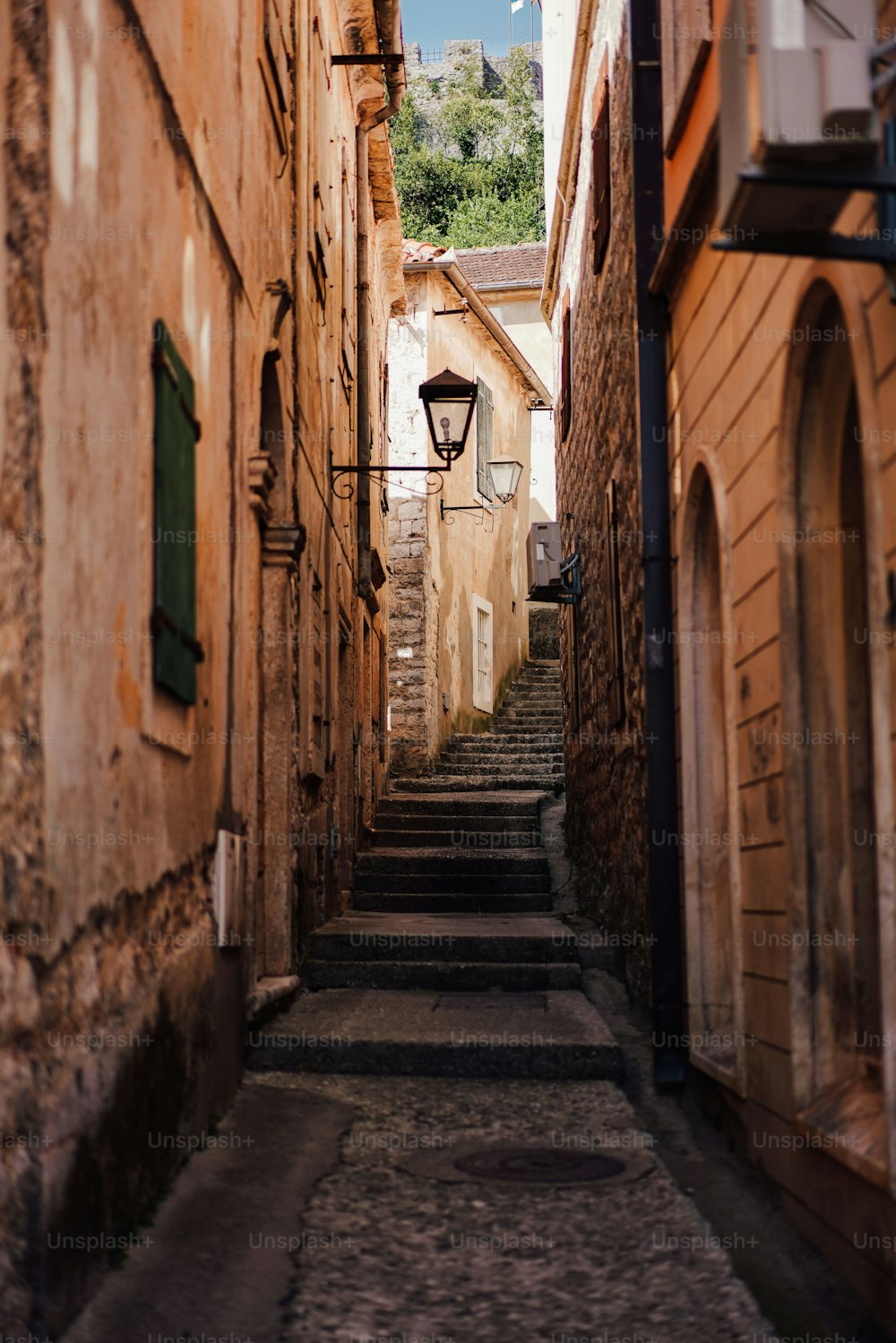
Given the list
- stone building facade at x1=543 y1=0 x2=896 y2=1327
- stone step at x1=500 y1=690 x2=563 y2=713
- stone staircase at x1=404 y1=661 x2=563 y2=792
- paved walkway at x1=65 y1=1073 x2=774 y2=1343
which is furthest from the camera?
stone step at x1=500 y1=690 x2=563 y2=713

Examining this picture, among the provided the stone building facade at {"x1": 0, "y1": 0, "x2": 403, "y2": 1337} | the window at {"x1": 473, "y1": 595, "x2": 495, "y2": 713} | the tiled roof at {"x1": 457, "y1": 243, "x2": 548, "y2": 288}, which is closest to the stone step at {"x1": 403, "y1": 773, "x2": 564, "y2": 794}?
the window at {"x1": 473, "y1": 595, "x2": 495, "y2": 713}

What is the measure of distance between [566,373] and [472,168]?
28179mm

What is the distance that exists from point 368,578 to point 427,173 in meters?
28.6

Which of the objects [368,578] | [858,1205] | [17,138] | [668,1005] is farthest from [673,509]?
[368,578]

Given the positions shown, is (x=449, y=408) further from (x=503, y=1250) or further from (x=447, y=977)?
(x=503, y=1250)

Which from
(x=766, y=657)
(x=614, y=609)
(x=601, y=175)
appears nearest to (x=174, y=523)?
(x=766, y=657)

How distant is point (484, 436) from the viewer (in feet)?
68.0

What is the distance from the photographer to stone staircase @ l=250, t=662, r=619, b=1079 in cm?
648

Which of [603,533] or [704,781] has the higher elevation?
[603,533]

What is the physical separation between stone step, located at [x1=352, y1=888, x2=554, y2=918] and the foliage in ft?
87.8

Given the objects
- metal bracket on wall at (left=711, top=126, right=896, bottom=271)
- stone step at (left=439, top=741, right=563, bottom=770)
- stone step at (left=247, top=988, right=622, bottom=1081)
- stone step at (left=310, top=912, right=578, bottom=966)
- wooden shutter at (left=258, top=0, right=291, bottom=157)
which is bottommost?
stone step at (left=247, top=988, right=622, bottom=1081)

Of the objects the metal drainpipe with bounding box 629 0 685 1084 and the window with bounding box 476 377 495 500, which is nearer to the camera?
the metal drainpipe with bounding box 629 0 685 1084

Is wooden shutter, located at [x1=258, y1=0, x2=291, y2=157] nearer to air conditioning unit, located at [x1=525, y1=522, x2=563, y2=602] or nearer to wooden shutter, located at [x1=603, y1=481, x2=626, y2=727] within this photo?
wooden shutter, located at [x1=603, y1=481, x2=626, y2=727]

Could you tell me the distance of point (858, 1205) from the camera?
3.62m
